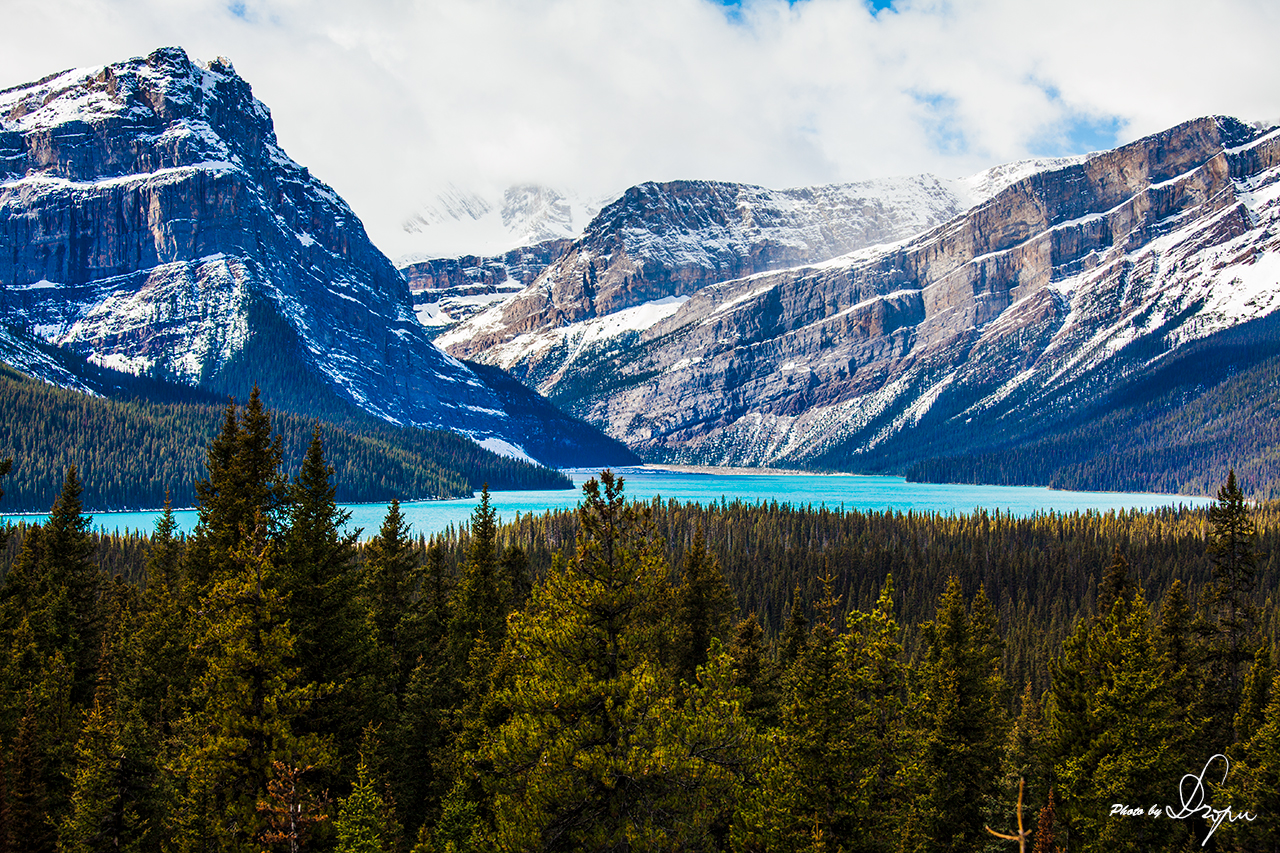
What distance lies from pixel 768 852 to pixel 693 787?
6.10 meters

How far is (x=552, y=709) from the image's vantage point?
23.3 m

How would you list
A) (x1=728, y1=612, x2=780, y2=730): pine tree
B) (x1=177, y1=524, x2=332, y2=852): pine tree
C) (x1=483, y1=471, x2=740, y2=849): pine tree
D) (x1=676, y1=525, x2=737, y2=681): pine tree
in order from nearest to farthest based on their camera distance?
(x1=483, y1=471, x2=740, y2=849): pine tree
(x1=177, y1=524, x2=332, y2=852): pine tree
(x1=728, y1=612, x2=780, y2=730): pine tree
(x1=676, y1=525, x2=737, y2=681): pine tree

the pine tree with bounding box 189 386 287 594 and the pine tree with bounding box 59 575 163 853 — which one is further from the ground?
the pine tree with bounding box 189 386 287 594

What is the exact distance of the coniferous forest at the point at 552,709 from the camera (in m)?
23.5

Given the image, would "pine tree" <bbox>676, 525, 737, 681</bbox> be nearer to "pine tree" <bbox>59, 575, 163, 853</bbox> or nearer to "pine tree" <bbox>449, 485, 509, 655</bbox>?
"pine tree" <bbox>449, 485, 509, 655</bbox>

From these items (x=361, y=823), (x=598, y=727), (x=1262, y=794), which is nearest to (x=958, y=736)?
(x=1262, y=794)

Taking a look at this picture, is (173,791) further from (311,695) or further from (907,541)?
(907,541)

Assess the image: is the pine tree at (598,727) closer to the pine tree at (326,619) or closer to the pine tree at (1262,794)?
the pine tree at (326,619)

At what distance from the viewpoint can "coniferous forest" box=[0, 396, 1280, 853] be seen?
23.5 metres

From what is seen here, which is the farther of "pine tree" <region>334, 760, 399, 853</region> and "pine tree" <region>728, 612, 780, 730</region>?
"pine tree" <region>728, 612, 780, 730</region>

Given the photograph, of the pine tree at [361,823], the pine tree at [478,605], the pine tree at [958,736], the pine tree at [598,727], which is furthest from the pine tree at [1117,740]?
the pine tree at [361,823]

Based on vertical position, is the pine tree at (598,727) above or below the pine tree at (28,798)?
above

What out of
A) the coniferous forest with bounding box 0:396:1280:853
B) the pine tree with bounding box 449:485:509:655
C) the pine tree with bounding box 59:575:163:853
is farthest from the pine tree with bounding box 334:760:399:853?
the pine tree with bounding box 449:485:509:655

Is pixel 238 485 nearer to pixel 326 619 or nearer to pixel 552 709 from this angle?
pixel 326 619
